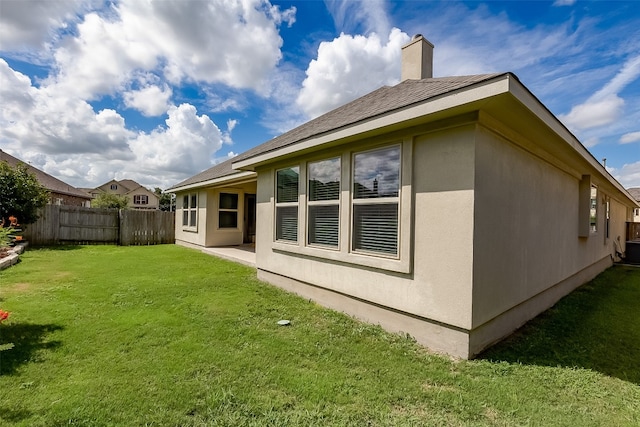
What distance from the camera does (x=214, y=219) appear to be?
1221 centimetres

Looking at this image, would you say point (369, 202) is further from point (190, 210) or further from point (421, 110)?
point (190, 210)

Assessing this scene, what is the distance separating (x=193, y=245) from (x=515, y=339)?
40.1ft

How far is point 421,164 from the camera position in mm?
3898

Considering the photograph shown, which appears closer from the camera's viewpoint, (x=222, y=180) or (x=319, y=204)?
(x=319, y=204)

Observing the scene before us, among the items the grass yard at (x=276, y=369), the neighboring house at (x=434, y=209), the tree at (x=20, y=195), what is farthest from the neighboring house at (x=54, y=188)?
the neighboring house at (x=434, y=209)

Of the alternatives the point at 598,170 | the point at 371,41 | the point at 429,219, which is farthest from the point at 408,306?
the point at 371,41

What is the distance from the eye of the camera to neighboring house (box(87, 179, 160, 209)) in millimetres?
57969

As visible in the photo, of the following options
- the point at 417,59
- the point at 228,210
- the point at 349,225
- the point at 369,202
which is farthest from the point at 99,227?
the point at 417,59

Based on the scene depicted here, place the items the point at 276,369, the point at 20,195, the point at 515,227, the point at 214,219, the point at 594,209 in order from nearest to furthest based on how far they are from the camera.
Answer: the point at 276,369 < the point at 515,227 < the point at 594,209 < the point at 20,195 < the point at 214,219

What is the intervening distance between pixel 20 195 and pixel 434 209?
47.6 feet

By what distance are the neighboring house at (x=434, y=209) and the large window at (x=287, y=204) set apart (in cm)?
2

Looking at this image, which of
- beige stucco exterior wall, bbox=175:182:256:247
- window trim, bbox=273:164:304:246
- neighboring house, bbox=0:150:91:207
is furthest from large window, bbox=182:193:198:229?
neighboring house, bbox=0:150:91:207

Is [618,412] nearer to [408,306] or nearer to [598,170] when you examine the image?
[408,306]

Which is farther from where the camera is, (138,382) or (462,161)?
(462,161)
